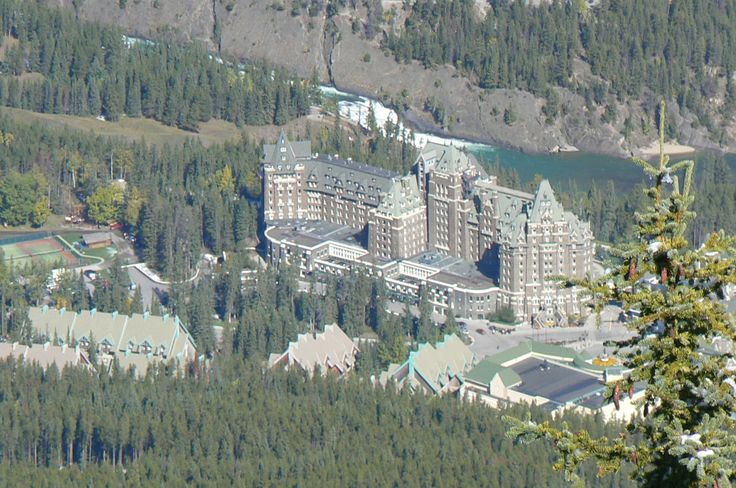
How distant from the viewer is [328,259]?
396ft

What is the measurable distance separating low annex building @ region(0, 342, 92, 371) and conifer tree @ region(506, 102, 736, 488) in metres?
78.9

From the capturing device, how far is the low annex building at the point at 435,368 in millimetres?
97875

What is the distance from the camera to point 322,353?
339ft

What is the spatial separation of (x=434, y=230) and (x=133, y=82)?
47.2 m

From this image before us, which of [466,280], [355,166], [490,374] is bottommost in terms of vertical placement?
[466,280]

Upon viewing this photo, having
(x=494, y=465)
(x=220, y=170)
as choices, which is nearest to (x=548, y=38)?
(x=220, y=170)

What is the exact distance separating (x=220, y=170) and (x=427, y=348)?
1490 inches

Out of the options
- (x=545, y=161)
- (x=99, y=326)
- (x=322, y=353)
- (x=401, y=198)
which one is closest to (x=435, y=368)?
(x=322, y=353)

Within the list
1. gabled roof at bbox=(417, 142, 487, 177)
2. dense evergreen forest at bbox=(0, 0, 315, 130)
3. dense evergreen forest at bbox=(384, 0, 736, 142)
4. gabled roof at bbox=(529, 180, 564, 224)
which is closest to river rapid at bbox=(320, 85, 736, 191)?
dense evergreen forest at bbox=(0, 0, 315, 130)

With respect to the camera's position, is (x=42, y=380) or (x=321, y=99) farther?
(x=321, y=99)

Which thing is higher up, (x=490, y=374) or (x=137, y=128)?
(x=137, y=128)

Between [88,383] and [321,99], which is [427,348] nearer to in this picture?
[88,383]

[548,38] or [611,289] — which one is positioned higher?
[611,289]

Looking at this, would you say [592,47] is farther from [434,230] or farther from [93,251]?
[93,251]
